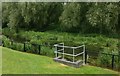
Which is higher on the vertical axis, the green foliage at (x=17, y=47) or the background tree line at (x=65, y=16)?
the background tree line at (x=65, y=16)

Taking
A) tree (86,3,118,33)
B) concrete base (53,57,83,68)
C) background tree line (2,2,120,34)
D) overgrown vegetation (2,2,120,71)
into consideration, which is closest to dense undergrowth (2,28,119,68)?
overgrown vegetation (2,2,120,71)

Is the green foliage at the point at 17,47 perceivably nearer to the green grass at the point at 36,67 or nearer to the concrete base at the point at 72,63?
the green grass at the point at 36,67

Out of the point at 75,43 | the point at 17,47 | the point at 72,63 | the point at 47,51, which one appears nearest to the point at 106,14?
the point at 75,43

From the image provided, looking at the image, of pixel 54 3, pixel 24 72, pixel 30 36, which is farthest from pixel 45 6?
pixel 24 72

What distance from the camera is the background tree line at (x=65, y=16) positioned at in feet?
41.5

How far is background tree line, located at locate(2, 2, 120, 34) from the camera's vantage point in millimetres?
12641

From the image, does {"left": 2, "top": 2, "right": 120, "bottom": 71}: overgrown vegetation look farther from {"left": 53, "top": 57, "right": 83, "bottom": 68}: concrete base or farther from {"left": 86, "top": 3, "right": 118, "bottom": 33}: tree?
{"left": 53, "top": 57, "right": 83, "bottom": 68}: concrete base

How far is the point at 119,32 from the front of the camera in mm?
14961

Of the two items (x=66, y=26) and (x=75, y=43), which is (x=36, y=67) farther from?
(x=66, y=26)

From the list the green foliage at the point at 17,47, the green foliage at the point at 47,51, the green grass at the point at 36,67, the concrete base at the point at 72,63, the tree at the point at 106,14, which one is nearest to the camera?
the green grass at the point at 36,67

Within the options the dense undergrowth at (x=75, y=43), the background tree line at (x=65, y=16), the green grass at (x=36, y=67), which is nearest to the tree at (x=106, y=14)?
the background tree line at (x=65, y=16)

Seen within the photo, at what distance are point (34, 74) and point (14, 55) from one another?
3342mm

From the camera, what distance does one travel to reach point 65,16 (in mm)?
16203

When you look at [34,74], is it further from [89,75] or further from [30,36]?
[30,36]
